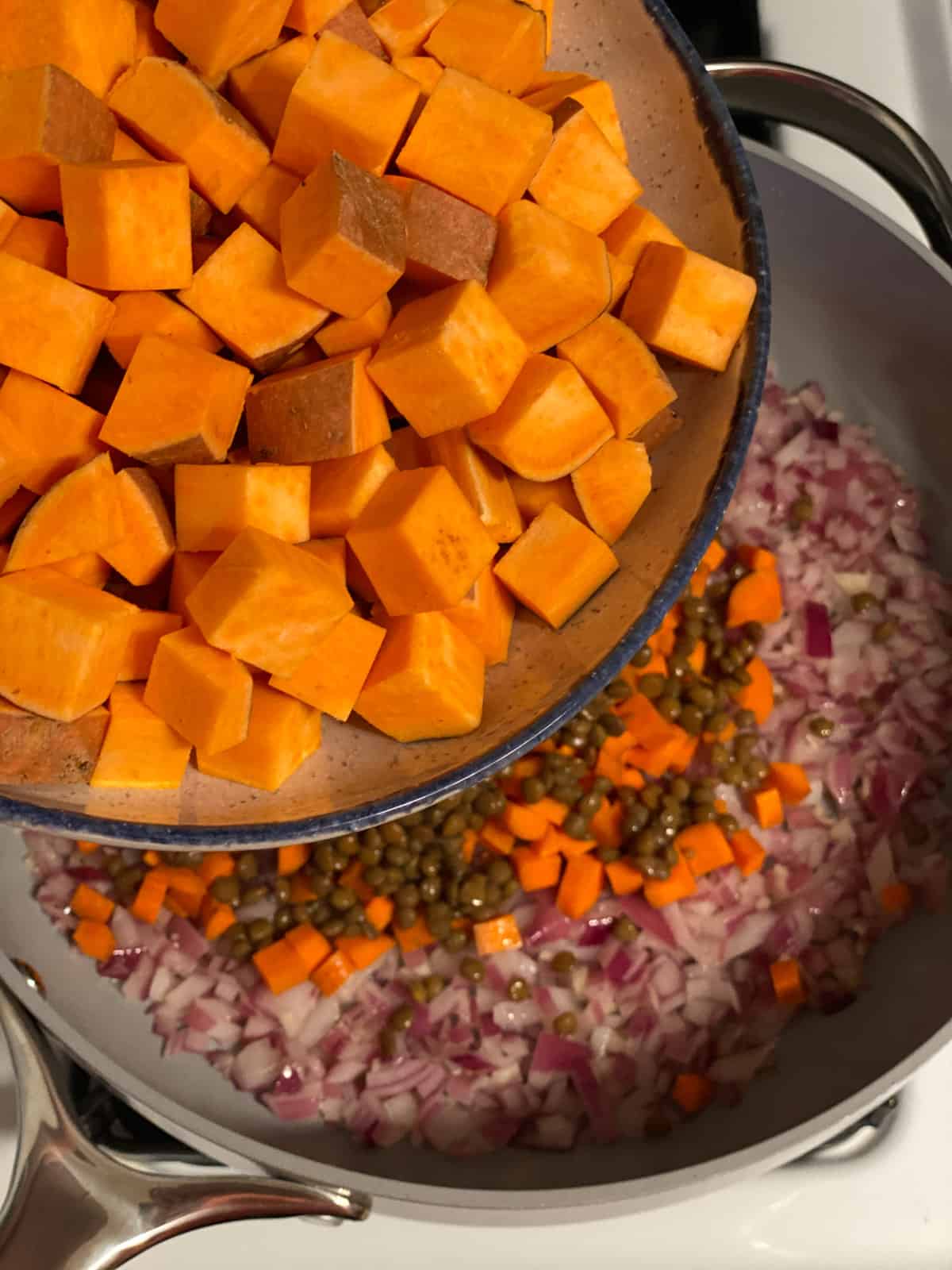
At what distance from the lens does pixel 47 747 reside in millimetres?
1017

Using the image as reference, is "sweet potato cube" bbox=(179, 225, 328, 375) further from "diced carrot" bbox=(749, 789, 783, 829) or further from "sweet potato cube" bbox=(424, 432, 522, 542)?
"diced carrot" bbox=(749, 789, 783, 829)

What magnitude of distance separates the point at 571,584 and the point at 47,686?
524 millimetres

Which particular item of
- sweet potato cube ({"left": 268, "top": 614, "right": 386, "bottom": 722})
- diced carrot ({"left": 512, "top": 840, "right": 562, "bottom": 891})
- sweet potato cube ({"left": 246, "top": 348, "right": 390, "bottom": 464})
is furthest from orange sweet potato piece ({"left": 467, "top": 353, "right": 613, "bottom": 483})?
diced carrot ({"left": 512, "top": 840, "right": 562, "bottom": 891})

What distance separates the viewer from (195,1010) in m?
1.67

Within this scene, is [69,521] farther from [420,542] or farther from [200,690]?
[420,542]

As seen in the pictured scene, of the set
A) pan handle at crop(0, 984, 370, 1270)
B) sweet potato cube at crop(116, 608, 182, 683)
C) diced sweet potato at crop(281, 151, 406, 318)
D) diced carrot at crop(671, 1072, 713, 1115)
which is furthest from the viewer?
diced carrot at crop(671, 1072, 713, 1115)

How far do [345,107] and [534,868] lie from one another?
1.15 meters

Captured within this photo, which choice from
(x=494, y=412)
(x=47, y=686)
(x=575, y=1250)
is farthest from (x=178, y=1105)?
(x=494, y=412)

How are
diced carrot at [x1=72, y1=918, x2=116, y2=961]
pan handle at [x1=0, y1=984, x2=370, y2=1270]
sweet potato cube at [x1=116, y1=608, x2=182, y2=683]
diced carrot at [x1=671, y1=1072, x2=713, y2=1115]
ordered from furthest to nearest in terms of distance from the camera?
diced carrot at [x1=72, y1=918, x2=116, y2=961] → diced carrot at [x1=671, y1=1072, x2=713, y2=1115] → pan handle at [x1=0, y1=984, x2=370, y2=1270] → sweet potato cube at [x1=116, y1=608, x2=182, y2=683]

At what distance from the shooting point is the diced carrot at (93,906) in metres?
1.71

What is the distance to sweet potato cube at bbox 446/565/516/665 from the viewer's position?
1.10 m

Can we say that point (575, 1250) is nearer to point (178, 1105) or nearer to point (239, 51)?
point (178, 1105)

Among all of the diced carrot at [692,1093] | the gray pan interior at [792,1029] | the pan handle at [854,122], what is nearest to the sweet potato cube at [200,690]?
the gray pan interior at [792,1029]

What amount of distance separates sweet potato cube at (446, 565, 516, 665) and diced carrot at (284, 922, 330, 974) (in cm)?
70
